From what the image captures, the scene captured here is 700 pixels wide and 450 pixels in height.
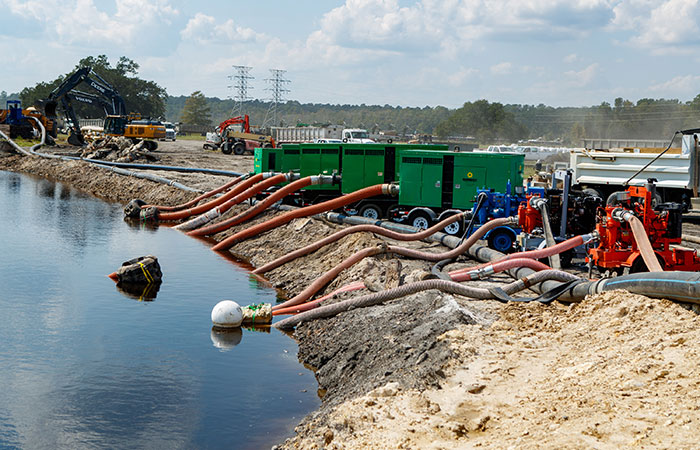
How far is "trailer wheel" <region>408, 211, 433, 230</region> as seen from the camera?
24.0 m

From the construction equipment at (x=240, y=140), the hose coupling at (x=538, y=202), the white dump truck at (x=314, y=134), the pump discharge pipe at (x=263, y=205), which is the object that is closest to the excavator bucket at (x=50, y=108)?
the construction equipment at (x=240, y=140)

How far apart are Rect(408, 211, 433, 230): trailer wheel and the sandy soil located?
7.73 meters

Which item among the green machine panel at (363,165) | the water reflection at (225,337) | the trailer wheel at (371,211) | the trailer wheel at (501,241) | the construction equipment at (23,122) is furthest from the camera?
the construction equipment at (23,122)

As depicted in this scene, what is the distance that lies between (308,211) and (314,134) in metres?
40.4

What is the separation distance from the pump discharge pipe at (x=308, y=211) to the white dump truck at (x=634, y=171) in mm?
6435

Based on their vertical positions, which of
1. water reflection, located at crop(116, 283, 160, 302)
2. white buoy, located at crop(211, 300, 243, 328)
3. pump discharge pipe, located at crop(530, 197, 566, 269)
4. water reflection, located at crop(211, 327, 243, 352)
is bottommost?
water reflection, located at crop(116, 283, 160, 302)

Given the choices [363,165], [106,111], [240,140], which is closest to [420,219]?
[363,165]

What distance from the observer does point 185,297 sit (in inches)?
758

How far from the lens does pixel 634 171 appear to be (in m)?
26.2

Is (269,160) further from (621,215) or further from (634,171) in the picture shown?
(621,215)

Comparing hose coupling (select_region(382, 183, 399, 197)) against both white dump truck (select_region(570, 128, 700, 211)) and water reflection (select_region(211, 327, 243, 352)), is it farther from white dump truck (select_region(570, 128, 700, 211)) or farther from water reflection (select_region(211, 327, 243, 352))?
water reflection (select_region(211, 327, 243, 352))

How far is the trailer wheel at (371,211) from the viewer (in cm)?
2580

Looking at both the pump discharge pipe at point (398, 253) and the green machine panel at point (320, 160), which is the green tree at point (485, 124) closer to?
the green machine panel at point (320, 160)

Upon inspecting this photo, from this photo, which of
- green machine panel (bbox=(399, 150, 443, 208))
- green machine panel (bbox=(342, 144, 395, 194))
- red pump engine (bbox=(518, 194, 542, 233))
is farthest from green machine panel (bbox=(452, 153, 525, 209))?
red pump engine (bbox=(518, 194, 542, 233))
